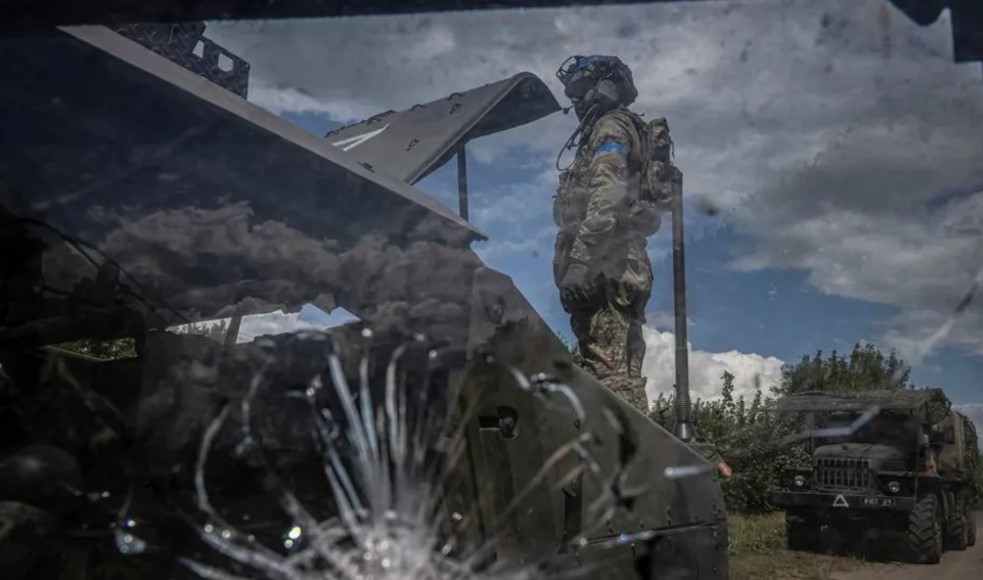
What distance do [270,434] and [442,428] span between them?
0.40 m

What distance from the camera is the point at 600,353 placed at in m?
3.17

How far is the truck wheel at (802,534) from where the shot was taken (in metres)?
4.62

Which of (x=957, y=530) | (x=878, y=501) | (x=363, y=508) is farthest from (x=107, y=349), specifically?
(x=878, y=501)

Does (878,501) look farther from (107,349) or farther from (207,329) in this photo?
(107,349)

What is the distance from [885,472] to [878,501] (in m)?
0.28

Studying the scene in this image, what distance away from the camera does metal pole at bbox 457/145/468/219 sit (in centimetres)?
229

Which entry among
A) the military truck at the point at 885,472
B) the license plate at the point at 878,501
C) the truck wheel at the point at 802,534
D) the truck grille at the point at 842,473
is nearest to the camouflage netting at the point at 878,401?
the military truck at the point at 885,472

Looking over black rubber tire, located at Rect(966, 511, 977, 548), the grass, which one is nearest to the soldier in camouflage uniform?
the grass

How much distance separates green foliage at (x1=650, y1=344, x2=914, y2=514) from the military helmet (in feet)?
2.41

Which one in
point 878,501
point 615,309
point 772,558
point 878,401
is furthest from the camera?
point 878,501

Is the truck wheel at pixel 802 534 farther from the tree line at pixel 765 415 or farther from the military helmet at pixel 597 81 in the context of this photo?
the military helmet at pixel 597 81

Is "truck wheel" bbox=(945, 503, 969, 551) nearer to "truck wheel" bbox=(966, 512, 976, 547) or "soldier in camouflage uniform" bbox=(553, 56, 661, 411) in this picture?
"truck wheel" bbox=(966, 512, 976, 547)

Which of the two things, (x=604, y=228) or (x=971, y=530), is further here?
(x=971, y=530)

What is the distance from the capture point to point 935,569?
4.57 meters
